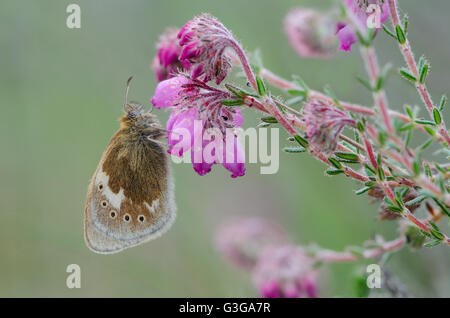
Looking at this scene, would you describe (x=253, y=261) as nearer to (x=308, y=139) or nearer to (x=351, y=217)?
(x=351, y=217)

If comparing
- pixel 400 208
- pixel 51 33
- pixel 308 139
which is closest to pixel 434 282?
pixel 400 208

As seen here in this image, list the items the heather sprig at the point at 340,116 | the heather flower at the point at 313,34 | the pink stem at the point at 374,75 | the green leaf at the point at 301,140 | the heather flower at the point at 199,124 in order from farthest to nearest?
the heather flower at the point at 313,34
the heather flower at the point at 199,124
the green leaf at the point at 301,140
the heather sprig at the point at 340,116
the pink stem at the point at 374,75

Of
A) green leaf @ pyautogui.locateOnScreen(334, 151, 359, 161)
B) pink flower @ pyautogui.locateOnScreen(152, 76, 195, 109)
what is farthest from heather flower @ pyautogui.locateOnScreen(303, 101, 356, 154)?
pink flower @ pyautogui.locateOnScreen(152, 76, 195, 109)

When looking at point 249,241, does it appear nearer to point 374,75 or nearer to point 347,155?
point 347,155

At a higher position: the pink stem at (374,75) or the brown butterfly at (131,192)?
the brown butterfly at (131,192)

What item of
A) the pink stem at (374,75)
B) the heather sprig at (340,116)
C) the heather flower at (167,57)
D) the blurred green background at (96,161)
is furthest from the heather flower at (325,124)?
the blurred green background at (96,161)

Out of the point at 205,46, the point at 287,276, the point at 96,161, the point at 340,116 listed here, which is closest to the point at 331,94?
the point at 340,116

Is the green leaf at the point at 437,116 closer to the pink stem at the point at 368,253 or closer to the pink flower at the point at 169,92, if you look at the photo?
the pink stem at the point at 368,253

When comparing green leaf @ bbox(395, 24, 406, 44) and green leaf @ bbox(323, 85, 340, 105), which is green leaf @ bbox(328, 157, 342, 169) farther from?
green leaf @ bbox(395, 24, 406, 44)
